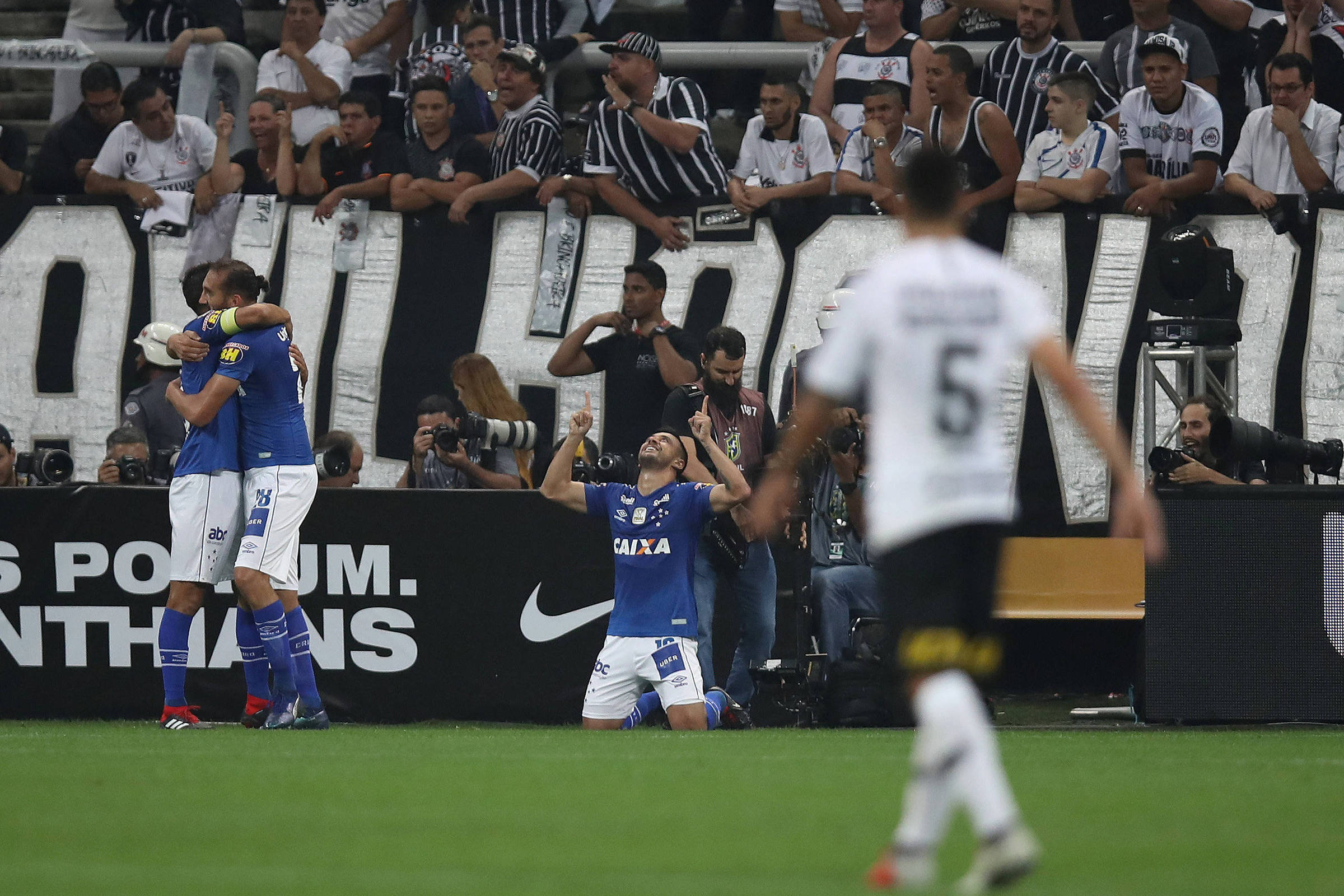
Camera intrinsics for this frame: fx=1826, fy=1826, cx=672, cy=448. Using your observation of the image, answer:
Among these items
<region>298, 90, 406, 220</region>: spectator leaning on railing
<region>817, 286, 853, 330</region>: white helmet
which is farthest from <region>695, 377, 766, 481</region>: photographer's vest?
<region>298, 90, 406, 220</region>: spectator leaning on railing

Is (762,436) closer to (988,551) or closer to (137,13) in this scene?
(988,551)

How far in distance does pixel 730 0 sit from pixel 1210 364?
215 inches

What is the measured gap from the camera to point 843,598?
1082 centimetres

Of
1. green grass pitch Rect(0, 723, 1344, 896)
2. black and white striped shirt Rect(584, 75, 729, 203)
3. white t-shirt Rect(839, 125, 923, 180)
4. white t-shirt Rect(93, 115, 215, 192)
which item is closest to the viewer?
green grass pitch Rect(0, 723, 1344, 896)

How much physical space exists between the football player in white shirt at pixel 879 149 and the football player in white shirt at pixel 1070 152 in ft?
2.74

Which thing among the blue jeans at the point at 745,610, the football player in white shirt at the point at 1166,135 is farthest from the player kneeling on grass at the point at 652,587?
the football player in white shirt at the point at 1166,135

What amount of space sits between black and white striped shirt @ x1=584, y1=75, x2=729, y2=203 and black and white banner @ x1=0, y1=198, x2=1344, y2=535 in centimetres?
24

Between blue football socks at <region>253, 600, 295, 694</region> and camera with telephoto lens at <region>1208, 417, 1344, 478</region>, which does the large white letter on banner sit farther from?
camera with telephoto lens at <region>1208, 417, 1344, 478</region>

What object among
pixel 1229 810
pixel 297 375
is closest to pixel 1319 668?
pixel 1229 810

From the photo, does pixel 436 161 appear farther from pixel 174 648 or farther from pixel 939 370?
pixel 939 370

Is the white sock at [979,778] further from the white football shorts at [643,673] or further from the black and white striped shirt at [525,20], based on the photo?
the black and white striped shirt at [525,20]

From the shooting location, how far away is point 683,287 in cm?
1333

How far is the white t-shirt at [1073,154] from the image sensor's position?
40.5 feet

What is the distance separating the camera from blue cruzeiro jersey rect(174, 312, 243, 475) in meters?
9.94
